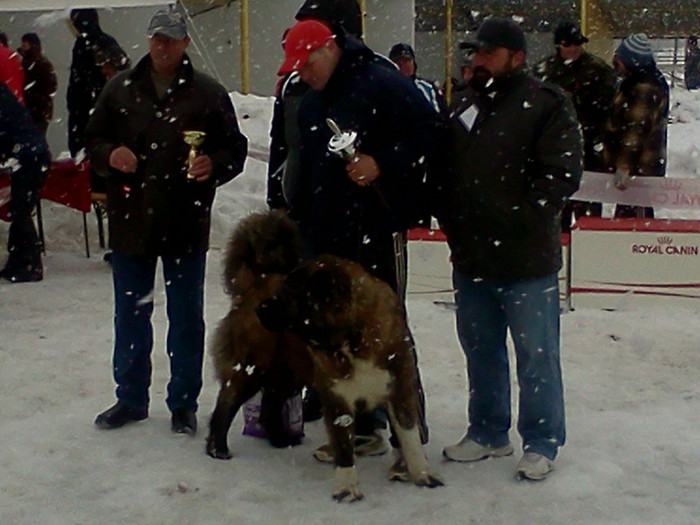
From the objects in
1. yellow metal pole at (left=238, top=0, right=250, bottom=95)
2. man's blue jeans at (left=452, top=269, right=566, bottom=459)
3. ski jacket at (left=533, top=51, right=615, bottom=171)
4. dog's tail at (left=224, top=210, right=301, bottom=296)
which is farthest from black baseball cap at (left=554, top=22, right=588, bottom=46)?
yellow metal pole at (left=238, top=0, right=250, bottom=95)

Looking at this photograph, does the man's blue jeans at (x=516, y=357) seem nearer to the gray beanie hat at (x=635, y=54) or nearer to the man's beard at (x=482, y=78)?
the man's beard at (x=482, y=78)

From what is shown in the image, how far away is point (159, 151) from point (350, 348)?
149 centimetres

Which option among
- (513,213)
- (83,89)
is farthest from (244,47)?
(513,213)

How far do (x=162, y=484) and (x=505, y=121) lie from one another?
7.01ft

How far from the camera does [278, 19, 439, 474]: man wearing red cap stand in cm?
438

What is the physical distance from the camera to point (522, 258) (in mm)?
4348

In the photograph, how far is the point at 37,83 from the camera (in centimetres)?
1130

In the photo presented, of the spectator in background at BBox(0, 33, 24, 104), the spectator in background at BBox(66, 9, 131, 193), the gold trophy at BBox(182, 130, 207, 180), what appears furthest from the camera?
the spectator in background at BBox(66, 9, 131, 193)

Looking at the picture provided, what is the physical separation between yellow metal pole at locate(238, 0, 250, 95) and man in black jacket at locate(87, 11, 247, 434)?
10.8m

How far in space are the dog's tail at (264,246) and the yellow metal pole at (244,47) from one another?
1140 centimetres

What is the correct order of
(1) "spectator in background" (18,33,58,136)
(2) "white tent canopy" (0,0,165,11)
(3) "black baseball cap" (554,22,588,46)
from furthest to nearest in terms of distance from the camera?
(1) "spectator in background" (18,33,58,136) < (2) "white tent canopy" (0,0,165,11) < (3) "black baseball cap" (554,22,588,46)

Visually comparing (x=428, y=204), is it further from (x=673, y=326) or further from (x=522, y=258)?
(x=673, y=326)

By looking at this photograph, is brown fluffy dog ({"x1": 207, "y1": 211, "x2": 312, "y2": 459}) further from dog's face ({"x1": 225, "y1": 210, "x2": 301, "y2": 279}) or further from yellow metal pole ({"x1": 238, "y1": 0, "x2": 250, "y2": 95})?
yellow metal pole ({"x1": 238, "y1": 0, "x2": 250, "y2": 95})

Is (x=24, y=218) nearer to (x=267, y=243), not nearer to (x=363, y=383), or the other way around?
(x=267, y=243)
